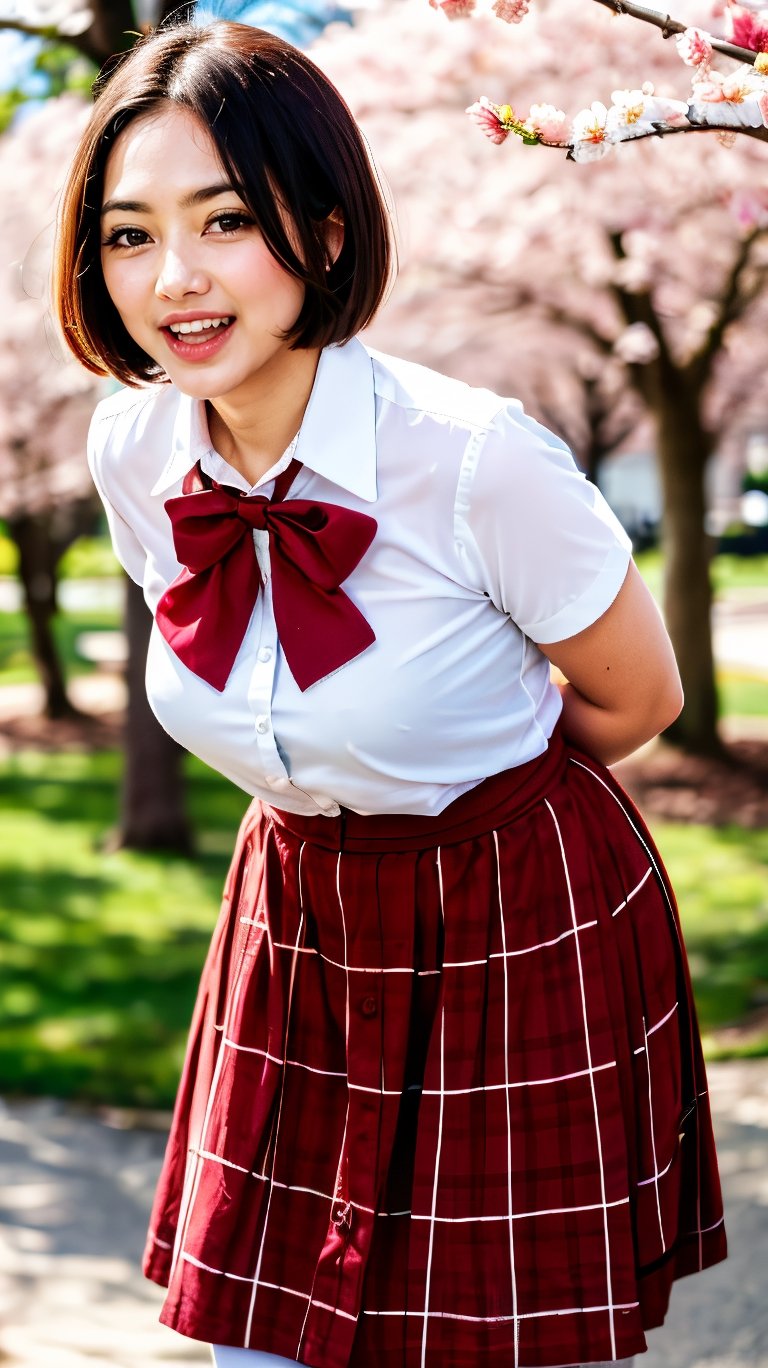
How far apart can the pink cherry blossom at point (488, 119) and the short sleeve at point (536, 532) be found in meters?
0.36

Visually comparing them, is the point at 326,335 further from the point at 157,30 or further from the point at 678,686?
the point at 678,686

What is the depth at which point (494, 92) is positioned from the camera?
7824 mm

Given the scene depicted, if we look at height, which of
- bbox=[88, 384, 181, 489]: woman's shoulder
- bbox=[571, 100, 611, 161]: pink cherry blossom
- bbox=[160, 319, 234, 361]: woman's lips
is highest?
bbox=[571, 100, 611, 161]: pink cherry blossom

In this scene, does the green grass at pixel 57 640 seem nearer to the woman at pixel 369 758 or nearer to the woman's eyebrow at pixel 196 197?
the woman at pixel 369 758

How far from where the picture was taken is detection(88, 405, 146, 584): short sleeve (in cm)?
210

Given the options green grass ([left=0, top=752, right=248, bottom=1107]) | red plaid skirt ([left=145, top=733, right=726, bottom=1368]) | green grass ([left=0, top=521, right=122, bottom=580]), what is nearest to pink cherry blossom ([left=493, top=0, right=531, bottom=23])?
red plaid skirt ([left=145, top=733, right=726, bottom=1368])

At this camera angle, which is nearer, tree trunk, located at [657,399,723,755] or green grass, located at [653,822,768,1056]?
green grass, located at [653,822,768,1056]

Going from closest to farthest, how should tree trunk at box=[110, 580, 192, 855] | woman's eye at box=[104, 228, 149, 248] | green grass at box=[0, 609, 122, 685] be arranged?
1. woman's eye at box=[104, 228, 149, 248]
2. tree trunk at box=[110, 580, 192, 855]
3. green grass at box=[0, 609, 122, 685]

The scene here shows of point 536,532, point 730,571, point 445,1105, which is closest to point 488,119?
point 536,532

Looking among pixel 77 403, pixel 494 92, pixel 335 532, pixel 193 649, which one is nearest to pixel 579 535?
pixel 335 532

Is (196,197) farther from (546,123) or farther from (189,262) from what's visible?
(546,123)

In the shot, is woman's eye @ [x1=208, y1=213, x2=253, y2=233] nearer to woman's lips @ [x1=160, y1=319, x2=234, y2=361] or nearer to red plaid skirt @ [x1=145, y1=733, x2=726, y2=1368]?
woman's lips @ [x1=160, y1=319, x2=234, y2=361]

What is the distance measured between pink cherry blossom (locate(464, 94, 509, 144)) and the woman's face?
323mm

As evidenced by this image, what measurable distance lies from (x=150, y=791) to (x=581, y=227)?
12.4 ft
